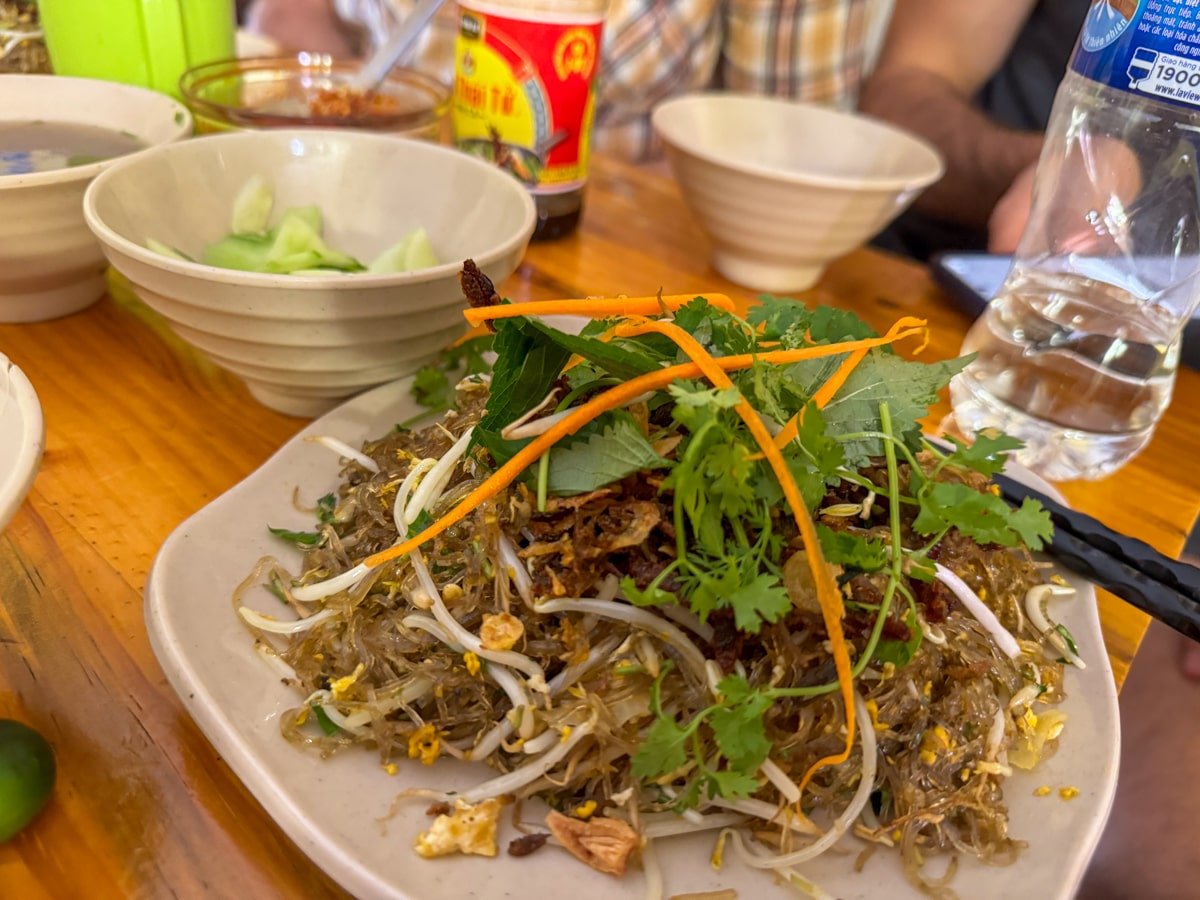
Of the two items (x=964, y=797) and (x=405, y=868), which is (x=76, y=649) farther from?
(x=964, y=797)

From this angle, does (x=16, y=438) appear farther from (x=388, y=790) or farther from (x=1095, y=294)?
(x=1095, y=294)

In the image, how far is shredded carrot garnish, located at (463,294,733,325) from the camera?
0.78 metres

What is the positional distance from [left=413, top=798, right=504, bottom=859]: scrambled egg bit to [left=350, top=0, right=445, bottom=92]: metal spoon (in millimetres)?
1464

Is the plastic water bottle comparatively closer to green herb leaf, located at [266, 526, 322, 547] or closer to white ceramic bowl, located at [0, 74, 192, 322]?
green herb leaf, located at [266, 526, 322, 547]

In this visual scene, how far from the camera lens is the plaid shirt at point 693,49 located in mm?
2805

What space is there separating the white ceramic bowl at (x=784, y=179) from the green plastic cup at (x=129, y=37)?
0.93 meters

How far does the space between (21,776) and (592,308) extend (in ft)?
2.11

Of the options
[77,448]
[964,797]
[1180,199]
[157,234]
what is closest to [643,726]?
[964,797]

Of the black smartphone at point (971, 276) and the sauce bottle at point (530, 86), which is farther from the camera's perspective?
the black smartphone at point (971, 276)

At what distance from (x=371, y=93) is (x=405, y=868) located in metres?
1.52

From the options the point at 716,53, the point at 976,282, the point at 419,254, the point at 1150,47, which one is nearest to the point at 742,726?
the point at 419,254

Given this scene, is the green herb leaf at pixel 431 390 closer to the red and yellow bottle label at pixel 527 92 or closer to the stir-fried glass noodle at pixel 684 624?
the stir-fried glass noodle at pixel 684 624

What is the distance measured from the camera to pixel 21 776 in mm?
652

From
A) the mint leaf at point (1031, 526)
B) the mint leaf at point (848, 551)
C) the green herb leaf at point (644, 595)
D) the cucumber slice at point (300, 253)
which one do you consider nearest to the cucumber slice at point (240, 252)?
the cucumber slice at point (300, 253)
